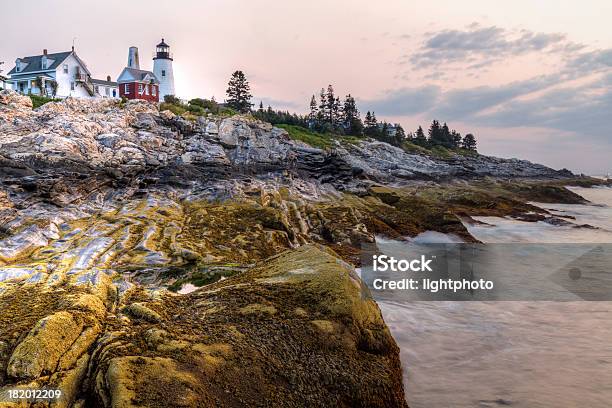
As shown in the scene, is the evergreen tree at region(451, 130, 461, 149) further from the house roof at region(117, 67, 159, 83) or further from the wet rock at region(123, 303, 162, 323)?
the wet rock at region(123, 303, 162, 323)

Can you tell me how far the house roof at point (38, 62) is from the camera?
2835 inches

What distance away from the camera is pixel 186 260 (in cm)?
1570

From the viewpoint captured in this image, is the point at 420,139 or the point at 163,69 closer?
the point at 163,69

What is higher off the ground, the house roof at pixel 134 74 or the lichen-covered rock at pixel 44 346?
the house roof at pixel 134 74

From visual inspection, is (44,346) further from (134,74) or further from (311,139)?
(134,74)

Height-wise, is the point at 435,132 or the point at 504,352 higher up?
the point at 435,132

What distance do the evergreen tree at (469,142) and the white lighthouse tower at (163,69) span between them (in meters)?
106

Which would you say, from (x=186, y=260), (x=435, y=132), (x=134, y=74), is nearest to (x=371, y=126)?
(x=435, y=132)

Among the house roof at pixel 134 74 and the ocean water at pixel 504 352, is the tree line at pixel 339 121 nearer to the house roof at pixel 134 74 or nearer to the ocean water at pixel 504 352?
the house roof at pixel 134 74

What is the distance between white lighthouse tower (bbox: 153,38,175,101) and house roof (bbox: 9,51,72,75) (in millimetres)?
16543

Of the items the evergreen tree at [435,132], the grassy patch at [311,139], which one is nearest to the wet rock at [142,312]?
the grassy patch at [311,139]

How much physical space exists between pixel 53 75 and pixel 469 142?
128m

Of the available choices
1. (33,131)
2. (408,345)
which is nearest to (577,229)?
(408,345)

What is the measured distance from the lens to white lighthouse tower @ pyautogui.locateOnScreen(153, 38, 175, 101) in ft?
279
